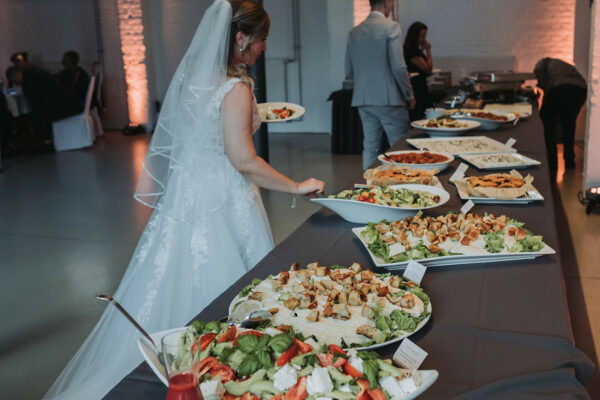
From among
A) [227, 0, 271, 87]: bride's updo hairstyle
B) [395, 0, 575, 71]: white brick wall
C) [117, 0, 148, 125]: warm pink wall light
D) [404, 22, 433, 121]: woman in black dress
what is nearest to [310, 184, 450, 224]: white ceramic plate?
[227, 0, 271, 87]: bride's updo hairstyle

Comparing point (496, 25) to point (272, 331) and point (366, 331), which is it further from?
point (272, 331)

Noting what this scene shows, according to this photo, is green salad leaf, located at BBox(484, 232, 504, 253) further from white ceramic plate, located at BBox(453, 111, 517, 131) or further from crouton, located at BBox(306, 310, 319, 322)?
white ceramic plate, located at BBox(453, 111, 517, 131)

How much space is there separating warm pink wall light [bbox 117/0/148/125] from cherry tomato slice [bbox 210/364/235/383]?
8.83 meters

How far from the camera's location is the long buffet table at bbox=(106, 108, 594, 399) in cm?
101

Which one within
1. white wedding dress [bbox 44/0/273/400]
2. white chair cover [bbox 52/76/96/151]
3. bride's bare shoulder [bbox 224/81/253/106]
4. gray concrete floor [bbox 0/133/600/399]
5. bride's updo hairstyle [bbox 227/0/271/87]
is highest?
bride's updo hairstyle [bbox 227/0/271/87]

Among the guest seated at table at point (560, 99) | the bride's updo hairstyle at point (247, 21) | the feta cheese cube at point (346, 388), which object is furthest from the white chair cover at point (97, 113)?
the feta cheese cube at point (346, 388)

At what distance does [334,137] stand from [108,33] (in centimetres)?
442

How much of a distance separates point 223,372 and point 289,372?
0.35 feet

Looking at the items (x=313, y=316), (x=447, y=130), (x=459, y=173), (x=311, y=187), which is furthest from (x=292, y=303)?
(x=447, y=130)

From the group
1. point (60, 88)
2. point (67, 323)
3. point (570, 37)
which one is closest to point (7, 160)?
point (60, 88)

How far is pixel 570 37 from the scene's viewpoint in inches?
282

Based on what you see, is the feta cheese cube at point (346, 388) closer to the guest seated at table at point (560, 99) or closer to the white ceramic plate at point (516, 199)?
the white ceramic plate at point (516, 199)

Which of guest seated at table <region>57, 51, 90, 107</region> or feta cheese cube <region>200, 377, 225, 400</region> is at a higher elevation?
guest seated at table <region>57, 51, 90, 107</region>

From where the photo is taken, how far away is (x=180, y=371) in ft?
2.53
